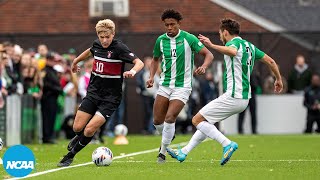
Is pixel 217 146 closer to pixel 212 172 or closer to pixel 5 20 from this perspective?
pixel 212 172

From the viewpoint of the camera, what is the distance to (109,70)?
1577 centimetres

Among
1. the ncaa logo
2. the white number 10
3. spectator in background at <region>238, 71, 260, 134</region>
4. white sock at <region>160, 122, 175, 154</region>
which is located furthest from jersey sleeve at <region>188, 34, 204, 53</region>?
spectator in background at <region>238, 71, 260, 134</region>

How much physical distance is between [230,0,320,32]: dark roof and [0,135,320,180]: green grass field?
59.7ft

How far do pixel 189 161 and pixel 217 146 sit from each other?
18.6 ft

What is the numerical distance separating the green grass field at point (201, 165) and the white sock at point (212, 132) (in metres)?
0.36

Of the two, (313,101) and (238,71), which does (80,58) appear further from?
(313,101)

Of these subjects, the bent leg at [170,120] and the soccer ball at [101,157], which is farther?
the bent leg at [170,120]

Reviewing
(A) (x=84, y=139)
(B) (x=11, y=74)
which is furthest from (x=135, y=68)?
(B) (x=11, y=74)

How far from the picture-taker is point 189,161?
16.5 metres

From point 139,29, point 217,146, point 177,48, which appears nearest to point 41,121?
point 217,146

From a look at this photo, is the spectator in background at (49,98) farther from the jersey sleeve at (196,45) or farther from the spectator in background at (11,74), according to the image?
the jersey sleeve at (196,45)

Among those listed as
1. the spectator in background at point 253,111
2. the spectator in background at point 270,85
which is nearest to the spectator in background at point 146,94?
the spectator in background at point 253,111

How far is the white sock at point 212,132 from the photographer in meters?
15.4

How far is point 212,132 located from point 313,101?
49.7ft
